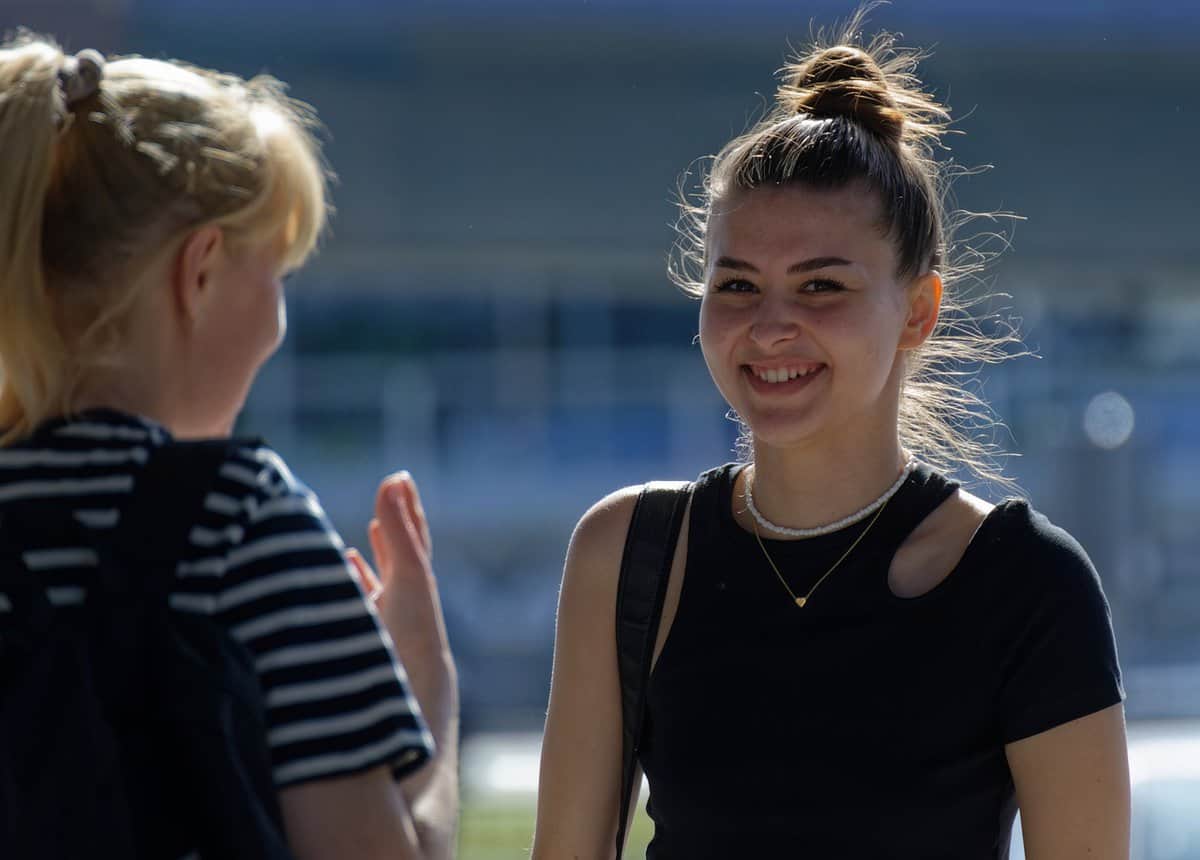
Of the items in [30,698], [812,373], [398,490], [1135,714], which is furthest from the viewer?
[1135,714]

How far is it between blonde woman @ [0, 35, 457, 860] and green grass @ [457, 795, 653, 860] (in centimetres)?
400

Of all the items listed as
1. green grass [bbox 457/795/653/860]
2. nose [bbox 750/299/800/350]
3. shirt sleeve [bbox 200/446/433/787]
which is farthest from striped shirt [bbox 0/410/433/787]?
green grass [bbox 457/795/653/860]

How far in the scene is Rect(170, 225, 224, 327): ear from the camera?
1.44 m

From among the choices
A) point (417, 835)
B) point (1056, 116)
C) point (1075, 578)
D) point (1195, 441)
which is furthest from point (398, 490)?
point (1056, 116)

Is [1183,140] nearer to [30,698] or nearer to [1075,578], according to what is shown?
[1075,578]

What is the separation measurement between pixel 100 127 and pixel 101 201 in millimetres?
72

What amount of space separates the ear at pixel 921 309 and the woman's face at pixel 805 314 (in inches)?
0.8

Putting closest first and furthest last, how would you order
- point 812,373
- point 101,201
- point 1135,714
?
point 101,201, point 812,373, point 1135,714

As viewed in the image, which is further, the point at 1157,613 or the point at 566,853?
the point at 1157,613

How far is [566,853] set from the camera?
196 cm

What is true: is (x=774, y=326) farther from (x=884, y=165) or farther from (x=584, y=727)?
(x=584, y=727)

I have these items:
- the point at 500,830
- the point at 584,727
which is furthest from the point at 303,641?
the point at 500,830

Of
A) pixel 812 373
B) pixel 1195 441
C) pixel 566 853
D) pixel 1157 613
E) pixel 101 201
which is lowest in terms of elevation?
pixel 1157 613

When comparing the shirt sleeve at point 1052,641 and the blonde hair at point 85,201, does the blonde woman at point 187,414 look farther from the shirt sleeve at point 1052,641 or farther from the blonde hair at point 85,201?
the shirt sleeve at point 1052,641
